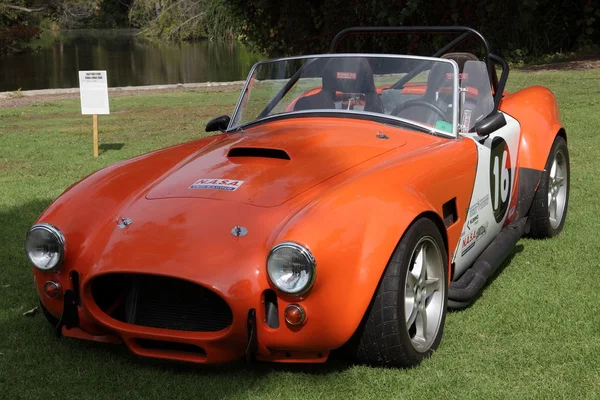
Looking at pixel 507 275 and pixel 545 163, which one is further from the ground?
pixel 545 163

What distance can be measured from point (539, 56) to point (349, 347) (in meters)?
20.6

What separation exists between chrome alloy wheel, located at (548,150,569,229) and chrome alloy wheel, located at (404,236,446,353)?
2235 millimetres

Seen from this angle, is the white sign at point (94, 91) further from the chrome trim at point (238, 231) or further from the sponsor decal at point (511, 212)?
the chrome trim at point (238, 231)

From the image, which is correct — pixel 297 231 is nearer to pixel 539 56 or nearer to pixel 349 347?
pixel 349 347

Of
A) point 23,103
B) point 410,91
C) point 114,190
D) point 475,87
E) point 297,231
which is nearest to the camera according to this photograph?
point 297,231

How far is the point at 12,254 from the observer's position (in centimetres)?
608

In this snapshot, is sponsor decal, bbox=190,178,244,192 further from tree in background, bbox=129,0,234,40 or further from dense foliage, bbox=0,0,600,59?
tree in background, bbox=129,0,234,40

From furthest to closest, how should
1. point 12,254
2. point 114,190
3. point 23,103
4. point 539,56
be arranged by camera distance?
point 539,56 → point 23,103 → point 12,254 → point 114,190

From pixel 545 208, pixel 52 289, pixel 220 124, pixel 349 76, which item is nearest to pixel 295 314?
pixel 52 289

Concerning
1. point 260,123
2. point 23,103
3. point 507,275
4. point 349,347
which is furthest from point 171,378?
point 23,103

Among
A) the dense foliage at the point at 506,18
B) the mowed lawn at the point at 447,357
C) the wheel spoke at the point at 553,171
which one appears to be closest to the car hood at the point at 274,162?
the mowed lawn at the point at 447,357

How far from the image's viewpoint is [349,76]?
519 centimetres

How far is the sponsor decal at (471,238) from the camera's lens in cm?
464

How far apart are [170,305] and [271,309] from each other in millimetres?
510
